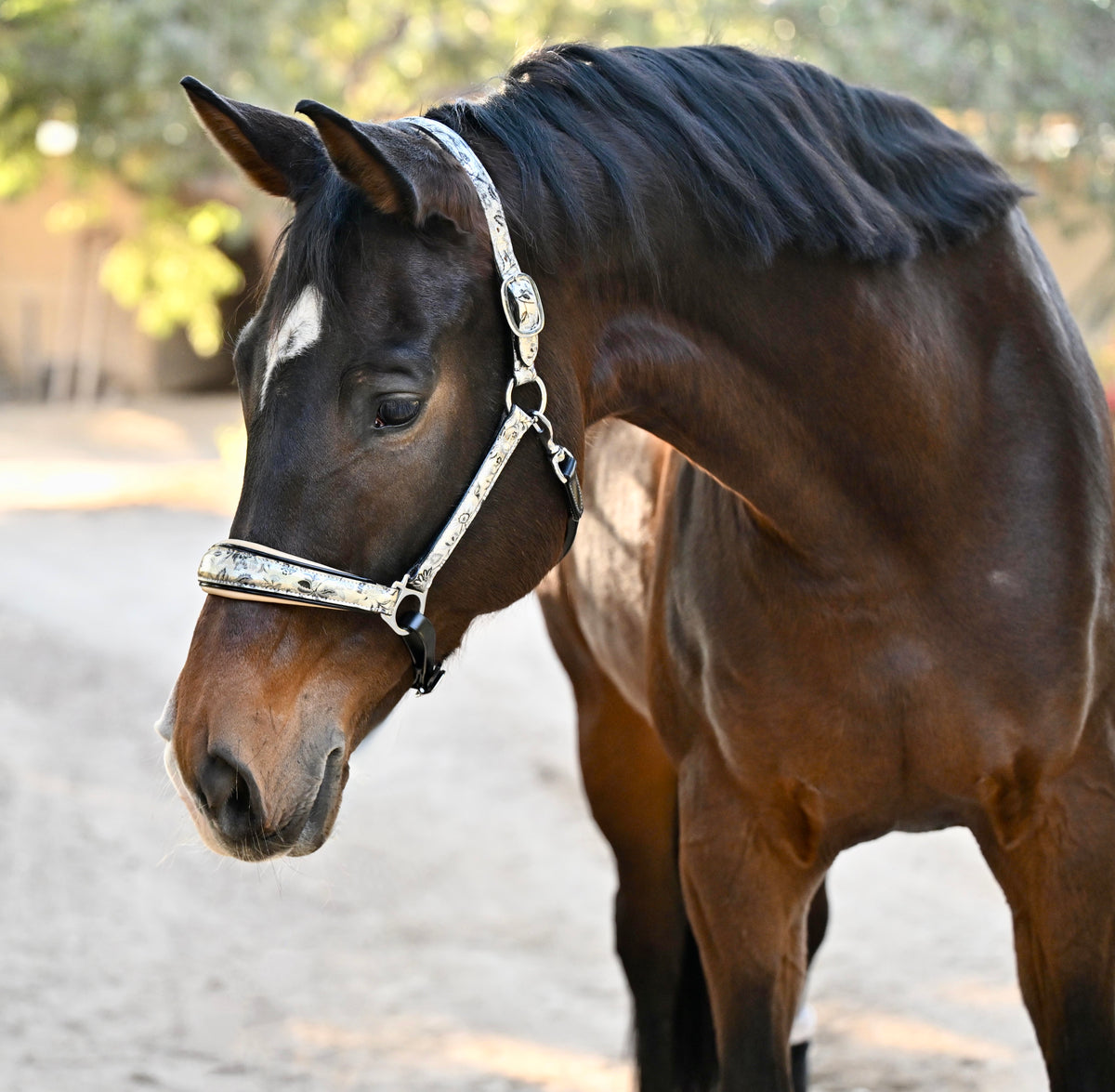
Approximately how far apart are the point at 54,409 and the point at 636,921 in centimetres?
1496

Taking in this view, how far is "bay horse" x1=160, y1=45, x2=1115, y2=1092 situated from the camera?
1.52 m

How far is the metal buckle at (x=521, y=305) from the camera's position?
1576mm

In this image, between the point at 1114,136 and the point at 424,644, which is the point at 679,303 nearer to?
the point at 424,644

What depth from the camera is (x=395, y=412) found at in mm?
1514

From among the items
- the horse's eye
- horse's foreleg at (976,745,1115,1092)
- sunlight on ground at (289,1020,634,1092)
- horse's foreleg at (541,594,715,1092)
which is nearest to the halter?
the horse's eye

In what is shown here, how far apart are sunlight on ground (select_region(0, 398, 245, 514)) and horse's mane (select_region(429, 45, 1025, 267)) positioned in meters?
7.90

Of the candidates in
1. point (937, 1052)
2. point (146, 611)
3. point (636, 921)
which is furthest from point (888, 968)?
point (146, 611)

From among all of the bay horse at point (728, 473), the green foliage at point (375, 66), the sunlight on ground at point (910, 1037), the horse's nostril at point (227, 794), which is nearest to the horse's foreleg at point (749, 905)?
the bay horse at point (728, 473)

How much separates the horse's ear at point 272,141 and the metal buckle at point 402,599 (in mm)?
509

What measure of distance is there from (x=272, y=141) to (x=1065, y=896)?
5.01 ft

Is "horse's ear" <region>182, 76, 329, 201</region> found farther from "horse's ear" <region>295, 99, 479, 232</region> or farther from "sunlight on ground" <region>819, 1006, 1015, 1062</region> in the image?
"sunlight on ground" <region>819, 1006, 1015, 1062</region>

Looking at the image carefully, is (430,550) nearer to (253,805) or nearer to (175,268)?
(253,805)

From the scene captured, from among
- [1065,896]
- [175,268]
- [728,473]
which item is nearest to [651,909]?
[1065,896]

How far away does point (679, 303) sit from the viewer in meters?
1.76
